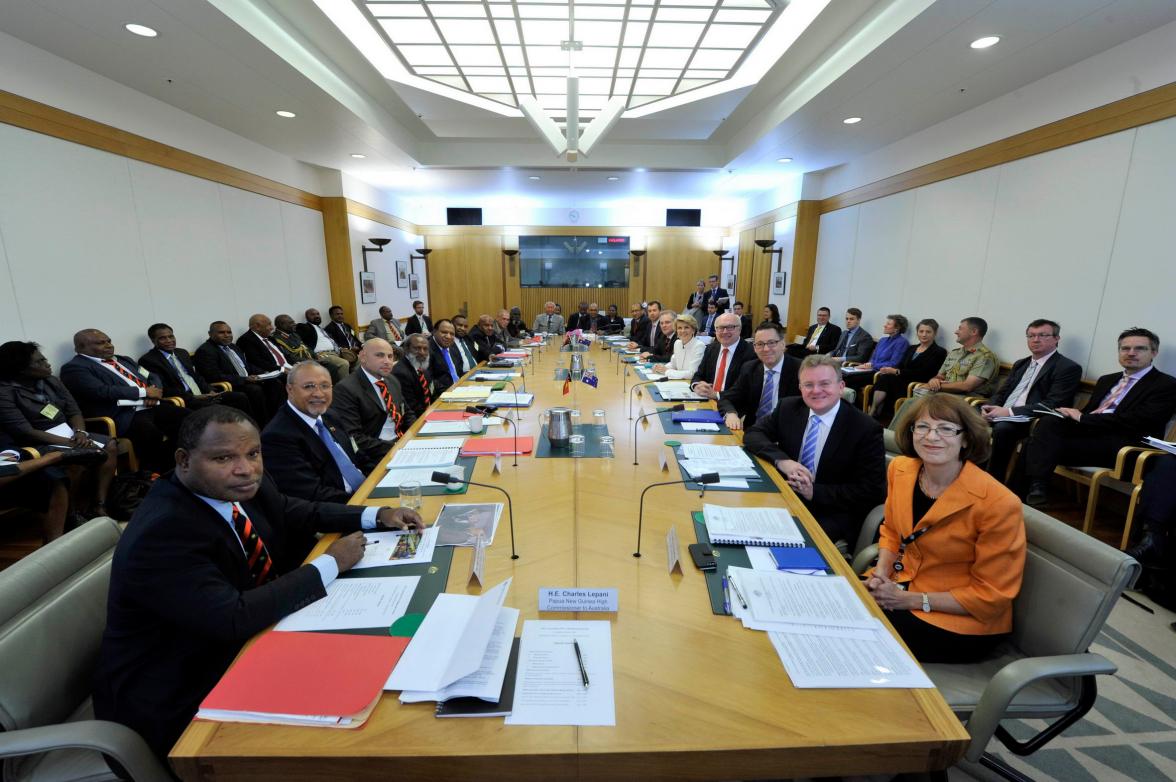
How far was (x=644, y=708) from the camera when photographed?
3.35 ft

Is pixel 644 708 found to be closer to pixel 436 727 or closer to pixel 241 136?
pixel 436 727

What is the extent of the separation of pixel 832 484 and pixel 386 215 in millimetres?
9693

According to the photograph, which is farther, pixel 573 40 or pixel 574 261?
pixel 574 261

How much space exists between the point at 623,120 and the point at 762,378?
15.4ft

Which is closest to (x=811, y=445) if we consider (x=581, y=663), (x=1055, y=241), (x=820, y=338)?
(x=581, y=663)

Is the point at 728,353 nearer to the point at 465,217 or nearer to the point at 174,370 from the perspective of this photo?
the point at 174,370

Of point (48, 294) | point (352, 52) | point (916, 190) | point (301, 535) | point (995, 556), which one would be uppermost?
point (352, 52)

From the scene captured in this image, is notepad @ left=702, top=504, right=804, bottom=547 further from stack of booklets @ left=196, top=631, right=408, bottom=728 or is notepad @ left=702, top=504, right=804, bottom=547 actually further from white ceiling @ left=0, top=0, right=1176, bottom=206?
white ceiling @ left=0, top=0, right=1176, bottom=206

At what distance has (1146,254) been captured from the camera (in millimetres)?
3479

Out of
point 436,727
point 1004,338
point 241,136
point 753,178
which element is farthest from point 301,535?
point 753,178

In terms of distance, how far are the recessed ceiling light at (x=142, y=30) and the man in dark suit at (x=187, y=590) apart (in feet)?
11.9

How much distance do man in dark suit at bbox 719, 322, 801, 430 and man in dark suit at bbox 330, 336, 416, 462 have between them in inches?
84.8

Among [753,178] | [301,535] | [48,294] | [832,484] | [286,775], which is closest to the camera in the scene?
[286,775]


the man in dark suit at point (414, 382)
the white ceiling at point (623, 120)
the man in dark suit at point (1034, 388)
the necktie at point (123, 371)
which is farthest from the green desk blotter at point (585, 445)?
the necktie at point (123, 371)
